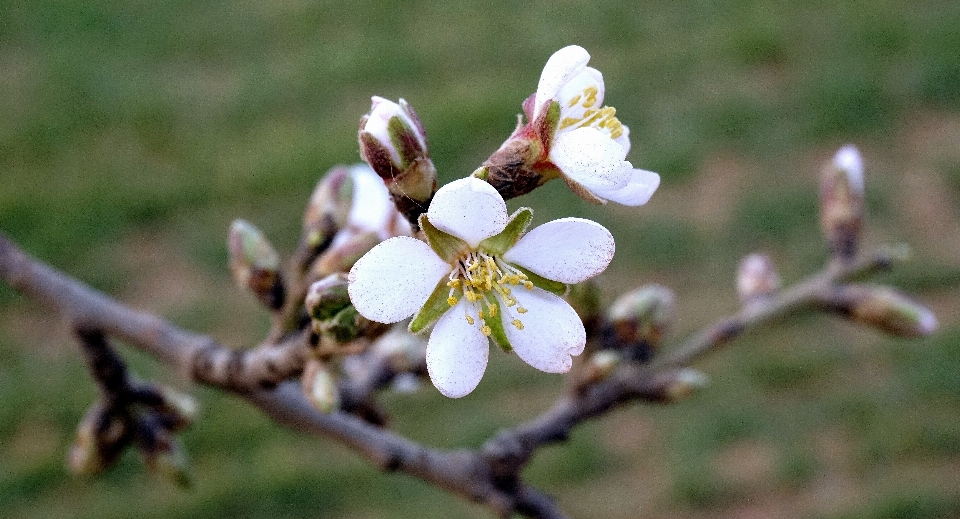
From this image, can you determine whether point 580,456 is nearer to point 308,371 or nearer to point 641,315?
point 641,315

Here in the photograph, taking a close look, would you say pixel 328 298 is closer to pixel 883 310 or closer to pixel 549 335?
pixel 549 335

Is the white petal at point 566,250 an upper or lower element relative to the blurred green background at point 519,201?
lower

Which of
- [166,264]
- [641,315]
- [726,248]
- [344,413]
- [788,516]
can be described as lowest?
[344,413]

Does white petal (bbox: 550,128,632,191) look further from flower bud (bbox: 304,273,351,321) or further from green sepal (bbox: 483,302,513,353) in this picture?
flower bud (bbox: 304,273,351,321)

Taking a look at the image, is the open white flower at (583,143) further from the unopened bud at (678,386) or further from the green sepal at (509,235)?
the unopened bud at (678,386)

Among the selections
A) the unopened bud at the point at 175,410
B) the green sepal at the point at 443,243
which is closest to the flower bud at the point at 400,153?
the green sepal at the point at 443,243

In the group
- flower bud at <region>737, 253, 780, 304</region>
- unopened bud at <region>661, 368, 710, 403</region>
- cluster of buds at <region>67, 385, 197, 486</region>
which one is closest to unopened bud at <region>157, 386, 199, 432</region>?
cluster of buds at <region>67, 385, 197, 486</region>

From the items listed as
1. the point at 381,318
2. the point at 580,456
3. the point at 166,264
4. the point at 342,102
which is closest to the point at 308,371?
the point at 381,318
